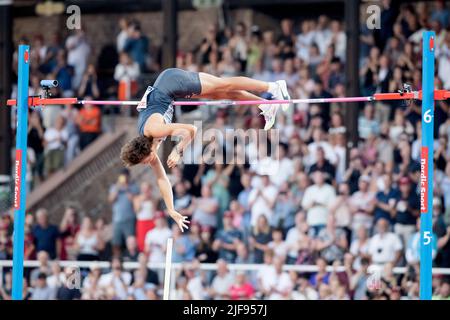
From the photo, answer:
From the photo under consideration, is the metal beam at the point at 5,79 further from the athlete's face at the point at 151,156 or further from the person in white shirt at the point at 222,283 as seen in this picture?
the athlete's face at the point at 151,156

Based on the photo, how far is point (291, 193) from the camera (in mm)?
17594

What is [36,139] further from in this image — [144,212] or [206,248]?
[206,248]

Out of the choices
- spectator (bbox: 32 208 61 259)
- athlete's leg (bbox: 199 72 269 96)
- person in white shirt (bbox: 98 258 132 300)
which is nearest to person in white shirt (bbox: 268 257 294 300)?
person in white shirt (bbox: 98 258 132 300)

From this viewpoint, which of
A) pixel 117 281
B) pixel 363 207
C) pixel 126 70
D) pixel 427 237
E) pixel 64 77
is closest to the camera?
pixel 427 237

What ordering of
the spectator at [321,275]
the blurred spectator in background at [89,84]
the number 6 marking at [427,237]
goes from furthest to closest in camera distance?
the blurred spectator in background at [89,84] < the spectator at [321,275] < the number 6 marking at [427,237]

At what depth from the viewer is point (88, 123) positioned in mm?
20297

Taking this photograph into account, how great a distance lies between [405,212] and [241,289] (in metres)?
2.64

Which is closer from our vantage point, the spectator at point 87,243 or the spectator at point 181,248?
the spectator at point 181,248

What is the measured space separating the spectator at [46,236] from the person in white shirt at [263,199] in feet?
10.9

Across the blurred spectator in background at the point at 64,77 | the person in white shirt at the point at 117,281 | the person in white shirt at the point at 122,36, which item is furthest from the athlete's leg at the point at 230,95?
the person in white shirt at the point at 122,36

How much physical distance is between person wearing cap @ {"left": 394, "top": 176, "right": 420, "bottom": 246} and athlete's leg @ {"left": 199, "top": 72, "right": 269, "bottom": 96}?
410cm

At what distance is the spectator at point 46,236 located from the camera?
1856cm

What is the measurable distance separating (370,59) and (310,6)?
4.29 metres
